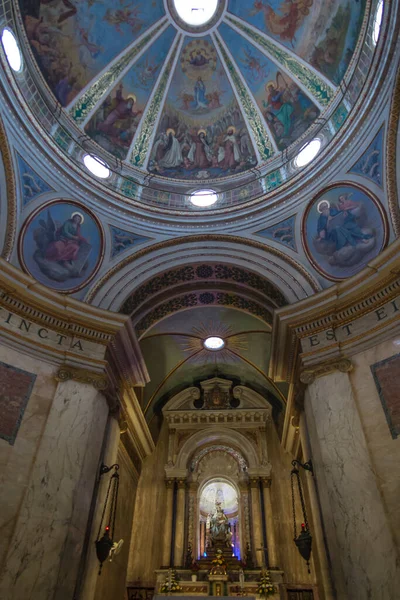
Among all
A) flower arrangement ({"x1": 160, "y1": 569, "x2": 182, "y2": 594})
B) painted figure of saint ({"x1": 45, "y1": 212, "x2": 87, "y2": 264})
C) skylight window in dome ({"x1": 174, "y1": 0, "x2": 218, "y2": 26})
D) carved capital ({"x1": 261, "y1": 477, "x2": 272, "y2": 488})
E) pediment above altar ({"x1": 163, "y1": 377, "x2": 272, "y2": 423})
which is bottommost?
flower arrangement ({"x1": 160, "y1": 569, "x2": 182, "y2": 594})

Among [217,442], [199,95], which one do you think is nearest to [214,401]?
[217,442]

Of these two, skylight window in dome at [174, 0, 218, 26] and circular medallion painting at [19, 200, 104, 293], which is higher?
skylight window in dome at [174, 0, 218, 26]

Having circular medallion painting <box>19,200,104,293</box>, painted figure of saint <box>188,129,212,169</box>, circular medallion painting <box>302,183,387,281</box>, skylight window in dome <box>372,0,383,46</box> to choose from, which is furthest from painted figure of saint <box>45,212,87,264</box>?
skylight window in dome <box>372,0,383,46</box>

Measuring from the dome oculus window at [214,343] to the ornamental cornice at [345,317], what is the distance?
512 centimetres

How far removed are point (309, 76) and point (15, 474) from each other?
13.8m

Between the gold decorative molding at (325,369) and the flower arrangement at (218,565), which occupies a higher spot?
the gold decorative molding at (325,369)

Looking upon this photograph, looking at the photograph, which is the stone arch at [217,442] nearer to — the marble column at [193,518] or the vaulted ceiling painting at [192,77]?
the marble column at [193,518]

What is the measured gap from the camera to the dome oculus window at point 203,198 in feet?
47.3

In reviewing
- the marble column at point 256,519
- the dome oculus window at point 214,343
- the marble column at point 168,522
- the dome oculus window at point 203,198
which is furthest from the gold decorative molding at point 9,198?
the marble column at point 256,519

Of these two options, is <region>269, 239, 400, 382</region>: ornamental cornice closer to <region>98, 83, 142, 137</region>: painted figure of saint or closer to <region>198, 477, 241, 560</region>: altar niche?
<region>198, 477, 241, 560</region>: altar niche

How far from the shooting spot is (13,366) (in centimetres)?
883

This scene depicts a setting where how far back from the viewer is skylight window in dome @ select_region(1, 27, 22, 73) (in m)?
10.7

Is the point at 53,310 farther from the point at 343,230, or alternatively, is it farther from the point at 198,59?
the point at 198,59

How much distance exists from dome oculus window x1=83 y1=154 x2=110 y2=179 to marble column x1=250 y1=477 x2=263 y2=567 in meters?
11.8
